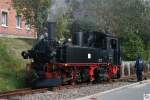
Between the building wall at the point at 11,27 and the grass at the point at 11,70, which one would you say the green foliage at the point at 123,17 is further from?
the grass at the point at 11,70

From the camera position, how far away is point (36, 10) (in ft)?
92.9

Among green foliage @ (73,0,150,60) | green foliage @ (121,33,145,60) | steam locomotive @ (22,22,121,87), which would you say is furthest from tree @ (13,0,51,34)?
green foliage @ (121,33,145,60)

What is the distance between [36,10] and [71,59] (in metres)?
6.59

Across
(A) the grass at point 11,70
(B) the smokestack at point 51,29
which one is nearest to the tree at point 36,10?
(A) the grass at point 11,70

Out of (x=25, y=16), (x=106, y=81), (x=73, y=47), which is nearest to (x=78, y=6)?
(x=25, y=16)

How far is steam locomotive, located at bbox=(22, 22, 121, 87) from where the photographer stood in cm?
2181

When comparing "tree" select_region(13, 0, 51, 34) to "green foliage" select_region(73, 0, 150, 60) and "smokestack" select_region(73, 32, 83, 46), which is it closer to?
"smokestack" select_region(73, 32, 83, 46)

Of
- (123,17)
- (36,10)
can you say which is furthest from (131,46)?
(36,10)

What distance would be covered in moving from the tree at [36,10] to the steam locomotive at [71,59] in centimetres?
331

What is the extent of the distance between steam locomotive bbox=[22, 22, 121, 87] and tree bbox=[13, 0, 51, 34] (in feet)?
10.8

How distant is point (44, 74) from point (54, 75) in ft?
1.76

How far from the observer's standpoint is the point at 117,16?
41.0 metres

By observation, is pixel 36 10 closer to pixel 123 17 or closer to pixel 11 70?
pixel 11 70

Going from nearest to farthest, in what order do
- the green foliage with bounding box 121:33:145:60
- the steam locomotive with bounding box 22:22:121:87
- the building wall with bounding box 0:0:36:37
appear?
1. the steam locomotive with bounding box 22:22:121:87
2. the green foliage with bounding box 121:33:145:60
3. the building wall with bounding box 0:0:36:37
